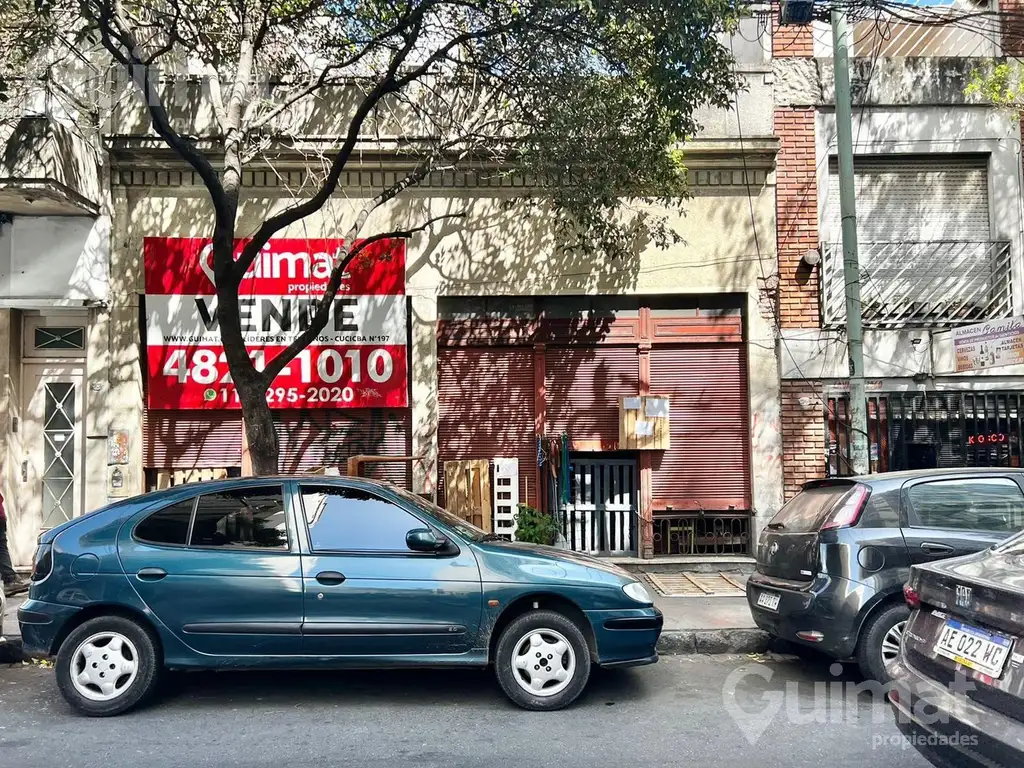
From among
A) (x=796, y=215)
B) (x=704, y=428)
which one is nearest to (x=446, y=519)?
(x=704, y=428)

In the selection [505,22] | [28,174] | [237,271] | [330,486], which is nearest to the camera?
[330,486]

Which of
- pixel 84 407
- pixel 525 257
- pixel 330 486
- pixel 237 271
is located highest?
pixel 525 257

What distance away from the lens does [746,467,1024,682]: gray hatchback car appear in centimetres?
559

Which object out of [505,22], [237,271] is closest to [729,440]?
[505,22]

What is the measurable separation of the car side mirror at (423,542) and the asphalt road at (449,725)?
1081mm

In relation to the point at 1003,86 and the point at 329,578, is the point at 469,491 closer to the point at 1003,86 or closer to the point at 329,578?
the point at 329,578

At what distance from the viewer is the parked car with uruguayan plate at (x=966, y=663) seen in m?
3.24

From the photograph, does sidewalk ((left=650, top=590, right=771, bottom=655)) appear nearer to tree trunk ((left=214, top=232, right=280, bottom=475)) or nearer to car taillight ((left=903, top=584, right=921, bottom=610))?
car taillight ((left=903, top=584, right=921, bottom=610))

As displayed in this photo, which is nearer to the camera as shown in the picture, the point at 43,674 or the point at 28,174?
the point at 43,674

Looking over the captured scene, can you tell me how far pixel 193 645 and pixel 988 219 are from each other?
10.5 m

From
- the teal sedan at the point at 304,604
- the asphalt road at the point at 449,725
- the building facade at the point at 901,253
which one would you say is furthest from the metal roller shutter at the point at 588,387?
the teal sedan at the point at 304,604

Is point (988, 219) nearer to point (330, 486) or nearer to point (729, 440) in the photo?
point (729, 440)

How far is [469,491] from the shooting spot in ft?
Answer: 32.5

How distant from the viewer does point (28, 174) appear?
860 centimetres
